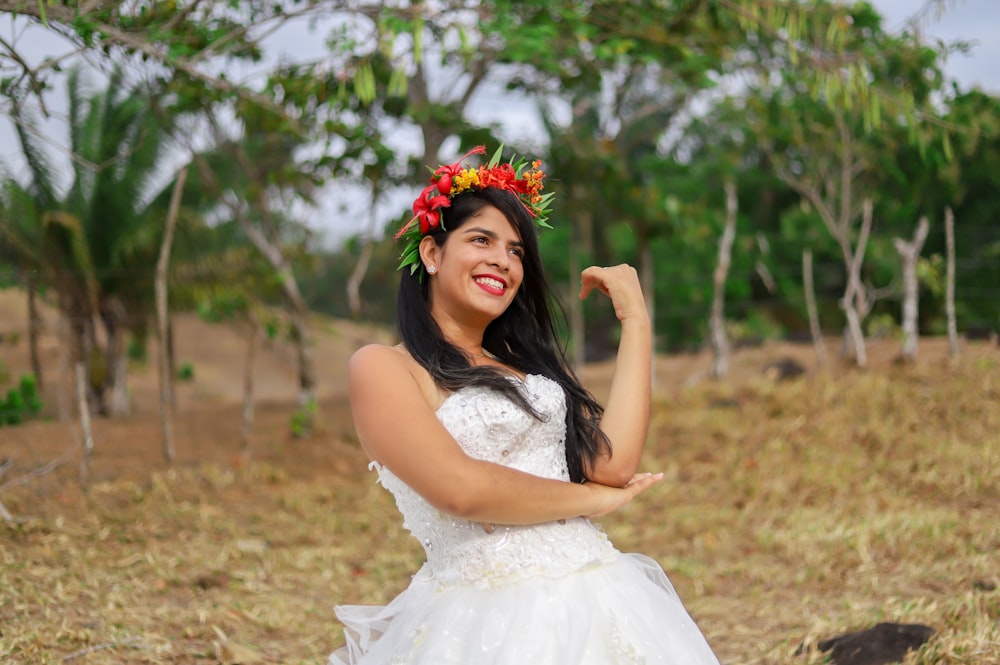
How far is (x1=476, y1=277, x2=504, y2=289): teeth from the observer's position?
228cm

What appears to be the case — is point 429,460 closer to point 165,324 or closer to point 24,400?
point 165,324

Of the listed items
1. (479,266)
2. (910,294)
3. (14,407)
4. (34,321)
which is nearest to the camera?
(479,266)

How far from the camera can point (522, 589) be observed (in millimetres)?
2121

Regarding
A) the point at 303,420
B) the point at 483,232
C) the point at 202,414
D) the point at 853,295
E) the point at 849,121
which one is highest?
the point at 849,121

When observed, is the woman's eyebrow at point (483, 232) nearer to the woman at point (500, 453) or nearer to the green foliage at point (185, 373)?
the woman at point (500, 453)

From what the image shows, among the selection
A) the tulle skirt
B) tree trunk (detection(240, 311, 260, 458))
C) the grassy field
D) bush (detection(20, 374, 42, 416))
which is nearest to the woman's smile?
the tulle skirt

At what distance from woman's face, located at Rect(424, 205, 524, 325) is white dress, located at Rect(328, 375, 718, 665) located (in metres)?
0.21

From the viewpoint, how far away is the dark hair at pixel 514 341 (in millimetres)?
2248

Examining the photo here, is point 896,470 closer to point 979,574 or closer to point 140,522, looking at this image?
point 979,574

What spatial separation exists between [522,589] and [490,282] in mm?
703

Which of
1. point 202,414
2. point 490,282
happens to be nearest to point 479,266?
point 490,282

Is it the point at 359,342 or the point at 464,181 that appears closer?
the point at 464,181

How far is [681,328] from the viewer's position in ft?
59.6

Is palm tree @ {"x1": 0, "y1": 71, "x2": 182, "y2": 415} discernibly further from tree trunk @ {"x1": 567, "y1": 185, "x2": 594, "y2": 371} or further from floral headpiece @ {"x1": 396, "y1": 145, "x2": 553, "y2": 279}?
floral headpiece @ {"x1": 396, "y1": 145, "x2": 553, "y2": 279}
